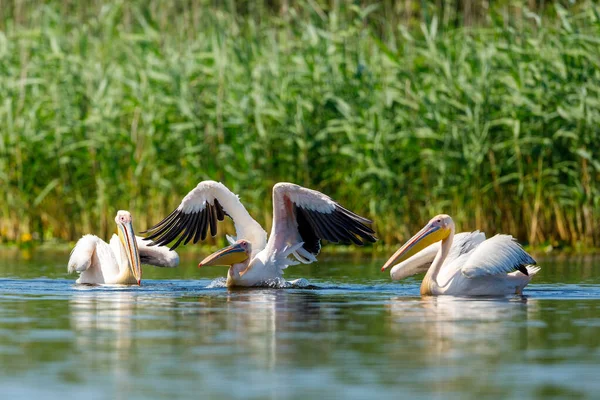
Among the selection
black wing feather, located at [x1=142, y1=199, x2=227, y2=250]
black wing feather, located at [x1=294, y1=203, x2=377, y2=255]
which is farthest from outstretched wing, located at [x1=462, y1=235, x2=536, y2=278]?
black wing feather, located at [x1=142, y1=199, x2=227, y2=250]

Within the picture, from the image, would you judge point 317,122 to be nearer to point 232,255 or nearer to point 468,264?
point 232,255

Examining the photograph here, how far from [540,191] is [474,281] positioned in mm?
5133

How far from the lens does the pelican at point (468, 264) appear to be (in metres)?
9.40

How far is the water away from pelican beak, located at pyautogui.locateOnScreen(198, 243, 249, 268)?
11.5 inches

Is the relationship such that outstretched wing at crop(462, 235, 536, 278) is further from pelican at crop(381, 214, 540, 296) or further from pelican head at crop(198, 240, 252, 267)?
pelican head at crop(198, 240, 252, 267)

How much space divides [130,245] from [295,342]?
14.2 ft

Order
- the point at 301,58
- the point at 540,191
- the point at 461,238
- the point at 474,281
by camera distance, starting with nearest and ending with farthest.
→ 1. the point at 474,281
2. the point at 461,238
3. the point at 540,191
4. the point at 301,58

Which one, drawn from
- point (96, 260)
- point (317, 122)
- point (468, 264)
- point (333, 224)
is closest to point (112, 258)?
point (96, 260)

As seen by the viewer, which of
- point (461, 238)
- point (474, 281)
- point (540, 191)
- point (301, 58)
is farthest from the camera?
point (301, 58)

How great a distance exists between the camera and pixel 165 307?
28.9 feet

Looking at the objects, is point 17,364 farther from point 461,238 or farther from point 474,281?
point 461,238

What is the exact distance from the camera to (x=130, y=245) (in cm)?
1086

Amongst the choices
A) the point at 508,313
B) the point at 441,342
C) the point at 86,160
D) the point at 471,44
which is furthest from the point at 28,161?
the point at 441,342

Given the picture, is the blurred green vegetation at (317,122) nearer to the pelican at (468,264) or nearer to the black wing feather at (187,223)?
the black wing feather at (187,223)
